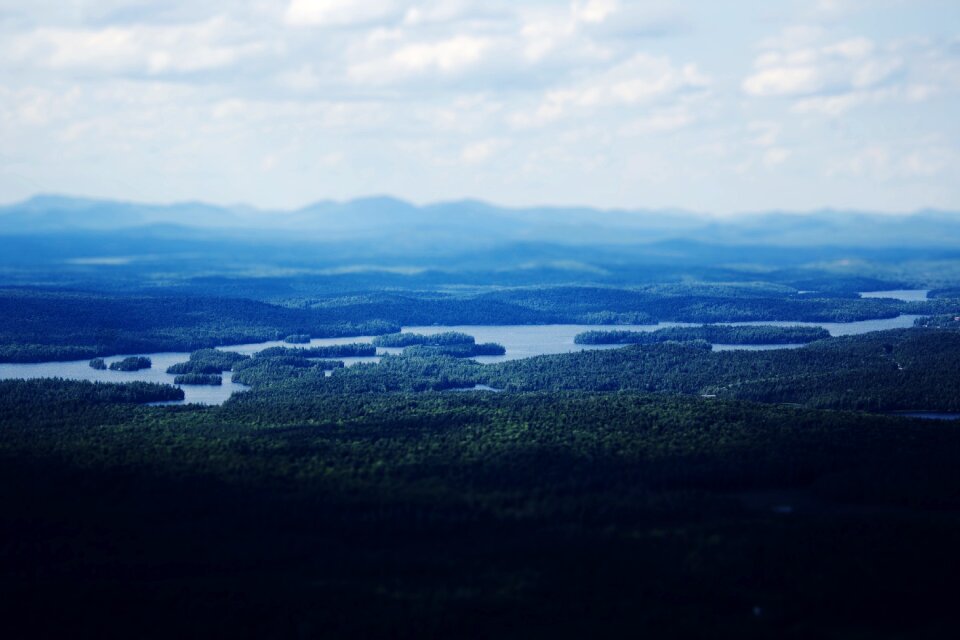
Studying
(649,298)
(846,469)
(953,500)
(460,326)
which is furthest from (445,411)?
(649,298)

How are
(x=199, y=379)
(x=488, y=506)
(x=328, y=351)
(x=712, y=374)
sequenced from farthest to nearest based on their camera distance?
1. (x=328, y=351)
2. (x=199, y=379)
3. (x=712, y=374)
4. (x=488, y=506)

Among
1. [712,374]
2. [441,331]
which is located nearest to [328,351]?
[441,331]

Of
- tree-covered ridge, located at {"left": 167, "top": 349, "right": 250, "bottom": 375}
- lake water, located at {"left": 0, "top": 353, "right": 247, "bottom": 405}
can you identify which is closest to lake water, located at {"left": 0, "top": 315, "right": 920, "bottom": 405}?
lake water, located at {"left": 0, "top": 353, "right": 247, "bottom": 405}

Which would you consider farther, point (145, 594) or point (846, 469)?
point (846, 469)

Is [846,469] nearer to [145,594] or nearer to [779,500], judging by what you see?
[779,500]

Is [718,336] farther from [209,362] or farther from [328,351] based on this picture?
[209,362]

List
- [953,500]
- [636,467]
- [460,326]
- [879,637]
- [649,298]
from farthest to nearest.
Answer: [649,298], [460,326], [636,467], [953,500], [879,637]

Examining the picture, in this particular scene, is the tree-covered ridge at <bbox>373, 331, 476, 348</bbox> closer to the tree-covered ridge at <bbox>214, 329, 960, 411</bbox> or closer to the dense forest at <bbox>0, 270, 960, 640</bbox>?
the tree-covered ridge at <bbox>214, 329, 960, 411</bbox>
